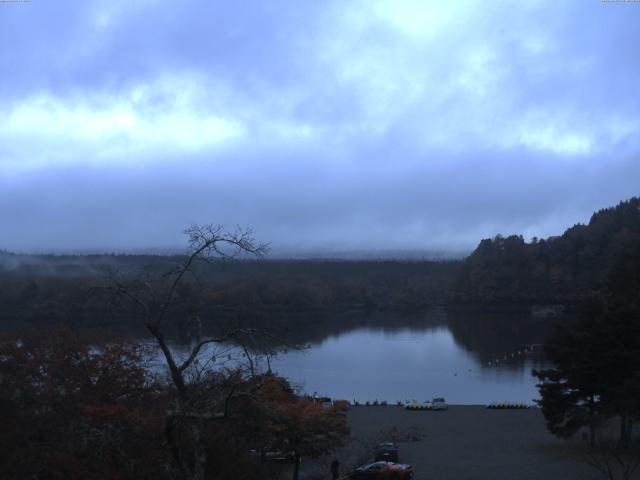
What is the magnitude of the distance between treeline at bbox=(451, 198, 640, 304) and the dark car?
132 ft

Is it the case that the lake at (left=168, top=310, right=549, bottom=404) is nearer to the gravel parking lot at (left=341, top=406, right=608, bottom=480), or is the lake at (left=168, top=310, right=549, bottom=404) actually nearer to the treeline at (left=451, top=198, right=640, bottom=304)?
the gravel parking lot at (left=341, top=406, right=608, bottom=480)

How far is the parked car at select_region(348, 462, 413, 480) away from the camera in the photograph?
821 cm

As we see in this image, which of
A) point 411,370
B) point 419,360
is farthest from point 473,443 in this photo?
point 419,360

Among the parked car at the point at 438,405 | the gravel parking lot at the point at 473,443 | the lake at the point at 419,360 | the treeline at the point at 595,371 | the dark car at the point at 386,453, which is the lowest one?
the lake at the point at 419,360

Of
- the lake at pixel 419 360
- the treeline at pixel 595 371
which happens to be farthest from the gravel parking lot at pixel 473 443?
the lake at pixel 419 360

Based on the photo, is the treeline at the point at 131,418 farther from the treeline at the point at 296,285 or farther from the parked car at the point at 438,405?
the treeline at the point at 296,285

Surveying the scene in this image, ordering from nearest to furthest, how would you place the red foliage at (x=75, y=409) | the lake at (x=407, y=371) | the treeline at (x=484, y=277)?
the red foliage at (x=75, y=409) < the lake at (x=407, y=371) < the treeline at (x=484, y=277)

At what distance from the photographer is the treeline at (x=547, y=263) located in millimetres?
48938

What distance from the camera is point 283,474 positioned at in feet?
28.8

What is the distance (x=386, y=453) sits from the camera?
31.0 feet

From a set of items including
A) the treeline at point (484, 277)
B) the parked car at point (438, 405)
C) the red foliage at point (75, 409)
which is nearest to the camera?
the red foliage at point (75, 409)

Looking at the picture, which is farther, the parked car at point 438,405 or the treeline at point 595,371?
the parked car at point 438,405

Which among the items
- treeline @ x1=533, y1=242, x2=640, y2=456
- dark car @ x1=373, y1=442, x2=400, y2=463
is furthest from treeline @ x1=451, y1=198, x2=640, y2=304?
dark car @ x1=373, y1=442, x2=400, y2=463

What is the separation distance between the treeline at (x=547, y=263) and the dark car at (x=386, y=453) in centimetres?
4036
